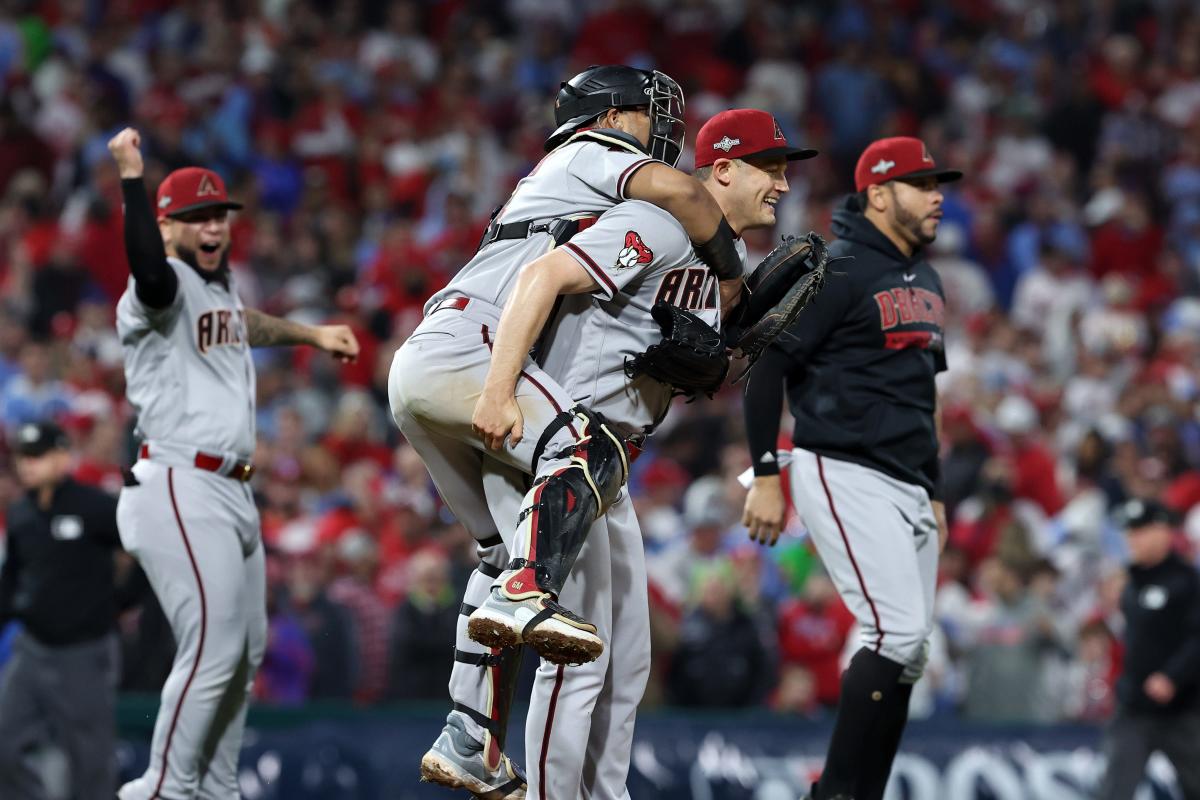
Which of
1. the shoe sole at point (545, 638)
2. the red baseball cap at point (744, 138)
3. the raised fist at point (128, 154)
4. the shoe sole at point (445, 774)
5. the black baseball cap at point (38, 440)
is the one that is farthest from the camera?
the black baseball cap at point (38, 440)

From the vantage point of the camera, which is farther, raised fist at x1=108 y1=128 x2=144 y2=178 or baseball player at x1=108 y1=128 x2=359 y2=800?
baseball player at x1=108 y1=128 x2=359 y2=800

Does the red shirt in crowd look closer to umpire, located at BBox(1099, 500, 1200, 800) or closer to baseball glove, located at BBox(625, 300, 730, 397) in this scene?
umpire, located at BBox(1099, 500, 1200, 800)

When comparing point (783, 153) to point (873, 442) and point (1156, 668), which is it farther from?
point (1156, 668)

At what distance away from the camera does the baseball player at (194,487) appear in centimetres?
599

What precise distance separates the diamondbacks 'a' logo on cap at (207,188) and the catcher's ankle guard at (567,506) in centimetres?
222

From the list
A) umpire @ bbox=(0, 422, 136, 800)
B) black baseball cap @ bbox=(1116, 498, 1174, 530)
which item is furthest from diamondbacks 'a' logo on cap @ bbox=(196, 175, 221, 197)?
black baseball cap @ bbox=(1116, 498, 1174, 530)

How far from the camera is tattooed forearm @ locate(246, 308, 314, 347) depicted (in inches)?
264

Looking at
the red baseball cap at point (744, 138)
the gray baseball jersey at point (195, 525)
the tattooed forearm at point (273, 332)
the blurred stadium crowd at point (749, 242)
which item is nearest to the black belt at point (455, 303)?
the red baseball cap at point (744, 138)

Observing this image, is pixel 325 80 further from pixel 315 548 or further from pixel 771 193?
pixel 771 193

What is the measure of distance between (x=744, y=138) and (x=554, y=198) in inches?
26.1

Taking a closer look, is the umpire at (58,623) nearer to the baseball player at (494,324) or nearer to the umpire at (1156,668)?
the baseball player at (494,324)

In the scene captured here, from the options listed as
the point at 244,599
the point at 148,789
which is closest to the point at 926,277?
the point at 244,599

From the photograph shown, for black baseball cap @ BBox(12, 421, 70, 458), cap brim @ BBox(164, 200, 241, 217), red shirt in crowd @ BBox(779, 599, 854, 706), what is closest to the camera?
cap brim @ BBox(164, 200, 241, 217)

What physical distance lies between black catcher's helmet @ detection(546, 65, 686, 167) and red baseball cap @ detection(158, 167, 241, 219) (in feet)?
Result: 5.52
